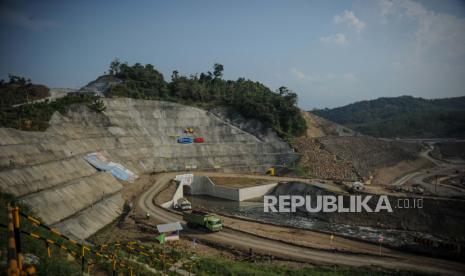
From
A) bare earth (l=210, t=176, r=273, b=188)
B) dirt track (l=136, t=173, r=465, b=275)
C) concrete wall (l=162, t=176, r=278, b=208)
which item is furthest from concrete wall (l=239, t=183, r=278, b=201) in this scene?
dirt track (l=136, t=173, r=465, b=275)

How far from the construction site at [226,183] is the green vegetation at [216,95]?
4.57 meters

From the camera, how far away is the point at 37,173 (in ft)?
133

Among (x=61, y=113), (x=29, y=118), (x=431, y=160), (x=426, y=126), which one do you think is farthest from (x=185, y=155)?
(x=426, y=126)

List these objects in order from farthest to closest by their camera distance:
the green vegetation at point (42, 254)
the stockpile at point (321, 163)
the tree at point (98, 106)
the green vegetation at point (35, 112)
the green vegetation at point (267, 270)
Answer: the tree at point (98, 106)
the stockpile at point (321, 163)
the green vegetation at point (35, 112)
the green vegetation at point (267, 270)
the green vegetation at point (42, 254)

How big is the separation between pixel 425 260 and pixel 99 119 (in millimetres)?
62841

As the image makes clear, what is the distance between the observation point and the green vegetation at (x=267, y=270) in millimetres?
26859

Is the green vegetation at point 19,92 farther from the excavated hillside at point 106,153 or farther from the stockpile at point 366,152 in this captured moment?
the stockpile at point 366,152

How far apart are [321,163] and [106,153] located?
43990mm

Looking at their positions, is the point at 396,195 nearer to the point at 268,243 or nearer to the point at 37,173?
the point at 268,243

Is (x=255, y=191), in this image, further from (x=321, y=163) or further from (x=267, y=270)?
(x=267, y=270)

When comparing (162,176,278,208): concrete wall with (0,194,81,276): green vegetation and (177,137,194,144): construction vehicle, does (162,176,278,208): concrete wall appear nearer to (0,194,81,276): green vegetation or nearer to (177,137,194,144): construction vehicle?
(177,137,194,144): construction vehicle

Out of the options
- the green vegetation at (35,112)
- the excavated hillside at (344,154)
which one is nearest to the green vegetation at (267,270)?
the excavated hillside at (344,154)

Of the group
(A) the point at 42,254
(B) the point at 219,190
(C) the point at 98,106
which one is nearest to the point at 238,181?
(B) the point at 219,190

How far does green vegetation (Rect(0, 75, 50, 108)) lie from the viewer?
74.9 meters
